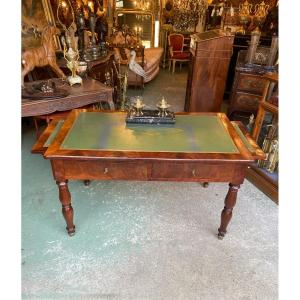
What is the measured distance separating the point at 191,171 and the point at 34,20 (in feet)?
10.6

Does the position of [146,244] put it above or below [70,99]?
below

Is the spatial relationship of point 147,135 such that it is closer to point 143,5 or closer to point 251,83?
point 251,83

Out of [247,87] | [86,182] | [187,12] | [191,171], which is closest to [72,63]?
[86,182]

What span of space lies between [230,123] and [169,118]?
1.59 ft

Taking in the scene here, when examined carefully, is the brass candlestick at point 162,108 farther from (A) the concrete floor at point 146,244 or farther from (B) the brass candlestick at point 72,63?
(B) the brass candlestick at point 72,63

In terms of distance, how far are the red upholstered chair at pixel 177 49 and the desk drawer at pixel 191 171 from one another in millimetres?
5942

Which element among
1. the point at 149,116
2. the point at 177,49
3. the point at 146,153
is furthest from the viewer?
the point at 177,49

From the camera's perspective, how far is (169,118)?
192 cm

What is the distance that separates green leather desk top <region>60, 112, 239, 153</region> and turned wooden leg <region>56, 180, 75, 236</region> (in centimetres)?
30

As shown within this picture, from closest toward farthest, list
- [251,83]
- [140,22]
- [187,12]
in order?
[251,83]
[187,12]
[140,22]

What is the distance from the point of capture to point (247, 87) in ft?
11.4

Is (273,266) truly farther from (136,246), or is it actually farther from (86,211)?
(86,211)

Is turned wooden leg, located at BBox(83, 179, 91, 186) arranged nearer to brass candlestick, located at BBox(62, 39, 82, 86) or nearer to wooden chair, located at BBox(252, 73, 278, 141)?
brass candlestick, located at BBox(62, 39, 82, 86)

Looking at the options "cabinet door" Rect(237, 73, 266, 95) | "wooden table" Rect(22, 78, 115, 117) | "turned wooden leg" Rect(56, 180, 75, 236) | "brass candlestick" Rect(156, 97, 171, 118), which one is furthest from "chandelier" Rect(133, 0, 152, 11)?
"turned wooden leg" Rect(56, 180, 75, 236)
